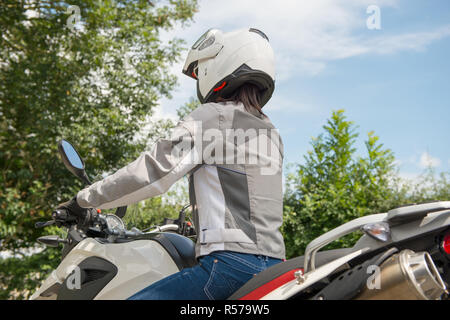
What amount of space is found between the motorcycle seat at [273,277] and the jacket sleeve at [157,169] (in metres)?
0.52

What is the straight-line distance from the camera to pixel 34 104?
363 inches

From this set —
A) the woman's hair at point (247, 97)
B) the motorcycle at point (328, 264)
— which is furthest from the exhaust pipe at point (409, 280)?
the woman's hair at point (247, 97)

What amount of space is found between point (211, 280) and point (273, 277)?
263mm

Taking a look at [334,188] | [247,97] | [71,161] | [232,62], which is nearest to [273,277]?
[247,97]

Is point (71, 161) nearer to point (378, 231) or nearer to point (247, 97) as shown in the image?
point (247, 97)

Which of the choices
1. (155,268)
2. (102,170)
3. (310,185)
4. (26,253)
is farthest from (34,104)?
(155,268)

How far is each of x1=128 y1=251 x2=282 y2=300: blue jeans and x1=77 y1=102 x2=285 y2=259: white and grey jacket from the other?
0.04 meters

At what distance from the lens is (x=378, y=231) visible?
4.33 ft

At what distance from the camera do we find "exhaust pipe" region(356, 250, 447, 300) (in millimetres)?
1174

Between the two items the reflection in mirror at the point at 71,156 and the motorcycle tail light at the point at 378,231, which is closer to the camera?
the motorcycle tail light at the point at 378,231

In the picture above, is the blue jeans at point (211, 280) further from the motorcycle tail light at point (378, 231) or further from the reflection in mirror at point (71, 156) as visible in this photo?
the reflection in mirror at point (71, 156)

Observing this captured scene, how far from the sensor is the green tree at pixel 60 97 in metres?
9.20

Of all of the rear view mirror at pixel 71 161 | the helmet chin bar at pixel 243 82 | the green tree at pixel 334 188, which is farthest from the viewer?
the green tree at pixel 334 188
